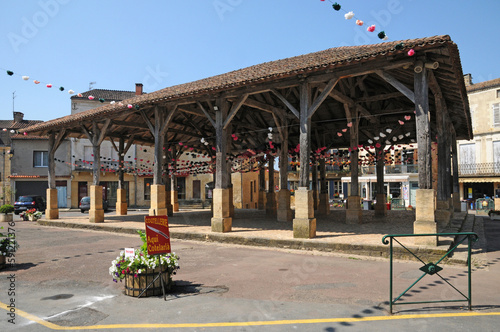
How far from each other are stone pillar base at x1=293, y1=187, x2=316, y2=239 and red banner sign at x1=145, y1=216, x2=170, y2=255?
15.3 ft

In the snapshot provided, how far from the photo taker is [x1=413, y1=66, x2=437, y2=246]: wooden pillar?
762 centimetres

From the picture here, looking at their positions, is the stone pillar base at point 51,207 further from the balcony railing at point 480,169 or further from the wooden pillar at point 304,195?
the balcony railing at point 480,169

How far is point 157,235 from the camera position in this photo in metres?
5.14

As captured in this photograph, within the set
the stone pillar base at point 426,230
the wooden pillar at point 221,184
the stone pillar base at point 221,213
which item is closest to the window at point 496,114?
the stone pillar base at point 426,230

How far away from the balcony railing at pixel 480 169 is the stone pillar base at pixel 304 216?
24.7m

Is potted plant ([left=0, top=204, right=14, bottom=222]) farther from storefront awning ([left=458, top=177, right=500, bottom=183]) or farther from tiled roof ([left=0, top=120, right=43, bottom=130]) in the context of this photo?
storefront awning ([left=458, top=177, right=500, bottom=183])

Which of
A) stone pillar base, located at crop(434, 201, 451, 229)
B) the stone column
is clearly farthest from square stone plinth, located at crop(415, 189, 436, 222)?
the stone column

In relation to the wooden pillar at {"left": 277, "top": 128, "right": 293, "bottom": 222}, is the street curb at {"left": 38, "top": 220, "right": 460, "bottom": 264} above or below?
below

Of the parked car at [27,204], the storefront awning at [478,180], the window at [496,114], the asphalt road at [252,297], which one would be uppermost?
the window at [496,114]

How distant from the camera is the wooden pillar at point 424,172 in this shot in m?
7.62

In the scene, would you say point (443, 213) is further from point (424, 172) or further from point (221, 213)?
point (221, 213)

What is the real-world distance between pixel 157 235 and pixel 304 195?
4.91m

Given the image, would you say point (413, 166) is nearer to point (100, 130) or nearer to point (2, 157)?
point (100, 130)

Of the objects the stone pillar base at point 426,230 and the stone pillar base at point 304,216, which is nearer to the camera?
the stone pillar base at point 426,230
